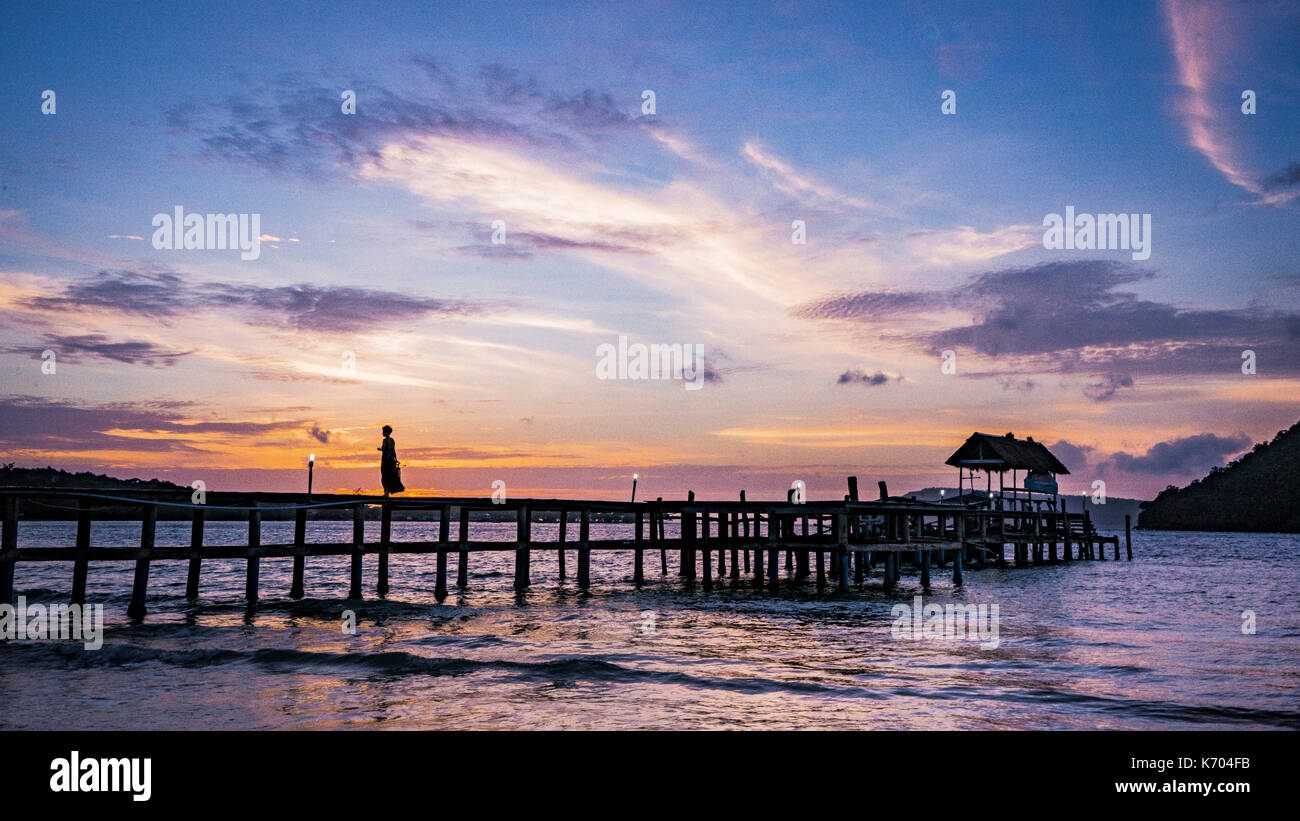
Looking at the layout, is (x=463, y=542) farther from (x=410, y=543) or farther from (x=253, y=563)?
(x=253, y=563)

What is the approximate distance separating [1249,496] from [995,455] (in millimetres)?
174527

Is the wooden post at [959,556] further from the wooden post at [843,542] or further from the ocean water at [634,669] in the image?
the wooden post at [843,542]

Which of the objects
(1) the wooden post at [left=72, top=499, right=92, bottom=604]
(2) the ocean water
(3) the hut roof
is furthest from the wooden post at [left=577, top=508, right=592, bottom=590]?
Answer: (3) the hut roof

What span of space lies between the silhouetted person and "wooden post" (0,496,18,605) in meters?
7.21

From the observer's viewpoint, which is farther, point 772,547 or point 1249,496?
point 1249,496

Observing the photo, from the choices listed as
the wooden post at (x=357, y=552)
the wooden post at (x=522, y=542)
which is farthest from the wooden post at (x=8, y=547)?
the wooden post at (x=522, y=542)

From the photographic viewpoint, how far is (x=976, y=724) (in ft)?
30.9

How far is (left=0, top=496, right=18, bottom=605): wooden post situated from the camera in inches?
580

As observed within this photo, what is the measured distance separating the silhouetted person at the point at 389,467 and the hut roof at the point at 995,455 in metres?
35.4

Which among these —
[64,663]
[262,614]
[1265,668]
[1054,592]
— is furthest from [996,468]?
[64,663]

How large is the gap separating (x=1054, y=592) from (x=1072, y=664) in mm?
19370

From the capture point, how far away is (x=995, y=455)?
152 feet

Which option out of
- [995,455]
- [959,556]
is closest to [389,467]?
[959,556]

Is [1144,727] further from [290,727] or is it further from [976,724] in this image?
[290,727]
